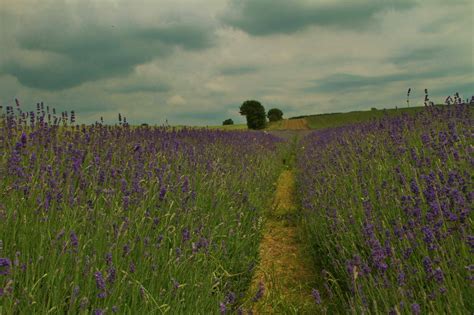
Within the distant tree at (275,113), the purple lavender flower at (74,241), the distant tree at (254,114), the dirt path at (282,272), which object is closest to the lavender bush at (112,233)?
the purple lavender flower at (74,241)

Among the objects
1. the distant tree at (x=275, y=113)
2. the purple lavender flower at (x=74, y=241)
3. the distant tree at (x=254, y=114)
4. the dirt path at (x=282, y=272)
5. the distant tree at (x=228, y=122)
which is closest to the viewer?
the purple lavender flower at (x=74, y=241)

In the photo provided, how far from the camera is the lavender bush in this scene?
2115 mm

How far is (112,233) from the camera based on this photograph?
2.58 metres

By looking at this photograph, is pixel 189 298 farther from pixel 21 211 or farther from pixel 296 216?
pixel 296 216

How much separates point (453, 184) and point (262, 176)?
4.03 meters

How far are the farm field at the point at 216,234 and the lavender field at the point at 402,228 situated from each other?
2 centimetres

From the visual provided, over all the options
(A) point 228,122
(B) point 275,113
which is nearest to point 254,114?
(A) point 228,122

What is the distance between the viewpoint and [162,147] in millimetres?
6320

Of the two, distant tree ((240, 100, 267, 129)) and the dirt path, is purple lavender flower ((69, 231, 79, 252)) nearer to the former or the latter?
the dirt path

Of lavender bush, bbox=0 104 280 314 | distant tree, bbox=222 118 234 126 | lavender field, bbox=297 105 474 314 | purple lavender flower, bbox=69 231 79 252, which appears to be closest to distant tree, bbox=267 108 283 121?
distant tree, bbox=222 118 234 126

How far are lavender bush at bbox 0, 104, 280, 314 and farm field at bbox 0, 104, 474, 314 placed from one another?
0.02m

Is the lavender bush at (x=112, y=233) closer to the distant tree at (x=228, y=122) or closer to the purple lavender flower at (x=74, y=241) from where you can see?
the purple lavender flower at (x=74, y=241)

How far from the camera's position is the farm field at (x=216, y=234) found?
217 cm

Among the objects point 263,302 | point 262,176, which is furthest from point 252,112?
point 263,302
